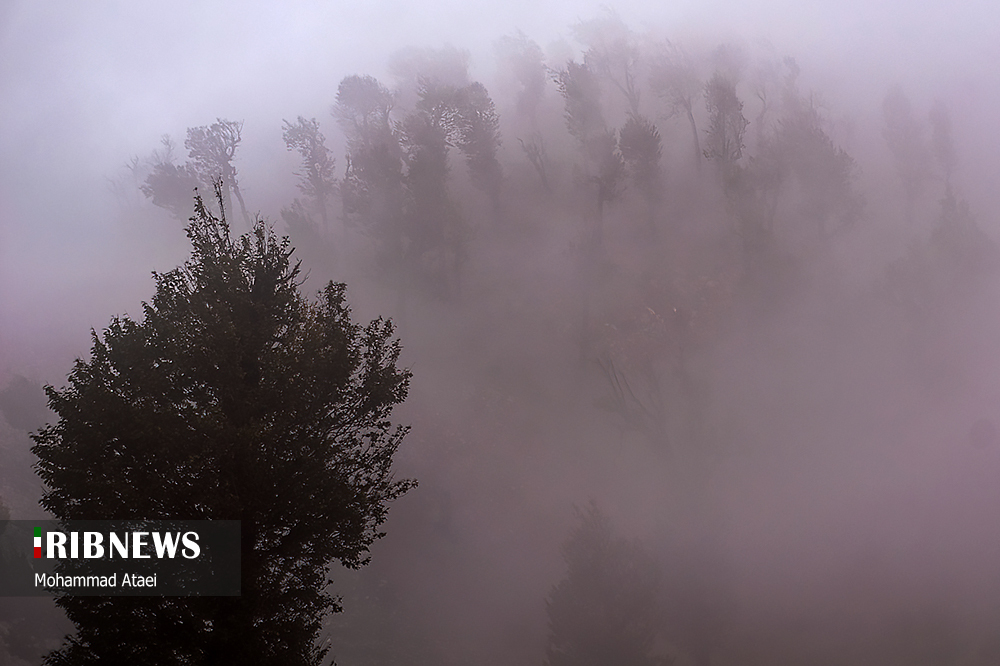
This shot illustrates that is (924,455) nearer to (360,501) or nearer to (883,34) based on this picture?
(360,501)

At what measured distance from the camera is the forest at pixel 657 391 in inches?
1044

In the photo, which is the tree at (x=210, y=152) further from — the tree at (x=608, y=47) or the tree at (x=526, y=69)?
the tree at (x=608, y=47)

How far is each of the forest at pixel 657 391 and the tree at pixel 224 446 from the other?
14.4m

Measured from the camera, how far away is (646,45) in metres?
68.6

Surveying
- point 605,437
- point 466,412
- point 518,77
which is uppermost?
point 518,77

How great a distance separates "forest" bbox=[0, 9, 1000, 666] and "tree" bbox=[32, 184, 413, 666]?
1438 cm


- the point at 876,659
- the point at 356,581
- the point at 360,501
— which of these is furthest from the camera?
the point at 356,581

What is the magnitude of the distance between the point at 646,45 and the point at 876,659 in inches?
2574

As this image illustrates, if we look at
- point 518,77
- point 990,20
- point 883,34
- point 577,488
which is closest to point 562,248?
point 577,488

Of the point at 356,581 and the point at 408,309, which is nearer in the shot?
the point at 356,581

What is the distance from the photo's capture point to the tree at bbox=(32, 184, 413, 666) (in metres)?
9.34

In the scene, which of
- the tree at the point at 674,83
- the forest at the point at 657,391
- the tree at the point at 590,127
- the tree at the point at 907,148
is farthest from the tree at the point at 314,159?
the tree at the point at 907,148

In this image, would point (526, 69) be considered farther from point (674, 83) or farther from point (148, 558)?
point (148, 558)

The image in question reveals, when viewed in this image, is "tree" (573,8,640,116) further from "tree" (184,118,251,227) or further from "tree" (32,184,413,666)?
"tree" (32,184,413,666)
